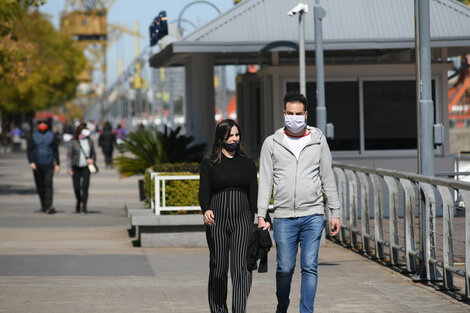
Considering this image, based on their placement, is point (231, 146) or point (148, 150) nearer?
point (231, 146)

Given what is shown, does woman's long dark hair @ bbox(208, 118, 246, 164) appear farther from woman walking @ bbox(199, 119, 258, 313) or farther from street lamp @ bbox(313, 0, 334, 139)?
street lamp @ bbox(313, 0, 334, 139)

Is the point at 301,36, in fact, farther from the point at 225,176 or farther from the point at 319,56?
the point at 225,176

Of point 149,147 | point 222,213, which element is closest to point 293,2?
point 149,147

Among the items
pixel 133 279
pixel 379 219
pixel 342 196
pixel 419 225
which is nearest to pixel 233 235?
pixel 133 279

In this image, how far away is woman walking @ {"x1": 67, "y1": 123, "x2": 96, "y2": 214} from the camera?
773 inches

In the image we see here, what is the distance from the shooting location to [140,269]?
37.4 ft

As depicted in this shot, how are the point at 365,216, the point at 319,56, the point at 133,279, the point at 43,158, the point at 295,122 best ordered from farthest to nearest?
1. the point at 43,158
2. the point at 319,56
3. the point at 365,216
4. the point at 133,279
5. the point at 295,122

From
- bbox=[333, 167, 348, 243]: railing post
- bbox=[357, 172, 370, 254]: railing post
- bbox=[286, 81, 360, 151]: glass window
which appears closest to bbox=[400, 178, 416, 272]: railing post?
bbox=[357, 172, 370, 254]: railing post

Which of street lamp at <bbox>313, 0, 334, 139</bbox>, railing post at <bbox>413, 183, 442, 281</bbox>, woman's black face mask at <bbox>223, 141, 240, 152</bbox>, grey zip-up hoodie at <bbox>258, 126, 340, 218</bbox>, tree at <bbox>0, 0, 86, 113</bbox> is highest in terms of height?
tree at <bbox>0, 0, 86, 113</bbox>

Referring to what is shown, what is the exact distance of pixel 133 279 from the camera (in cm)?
1055

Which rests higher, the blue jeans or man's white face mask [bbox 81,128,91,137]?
man's white face mask [bbox 81,128,91,137]

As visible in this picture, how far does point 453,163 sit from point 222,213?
11.3 m

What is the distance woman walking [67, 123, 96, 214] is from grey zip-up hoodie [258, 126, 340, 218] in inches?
488

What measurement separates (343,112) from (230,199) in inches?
444
